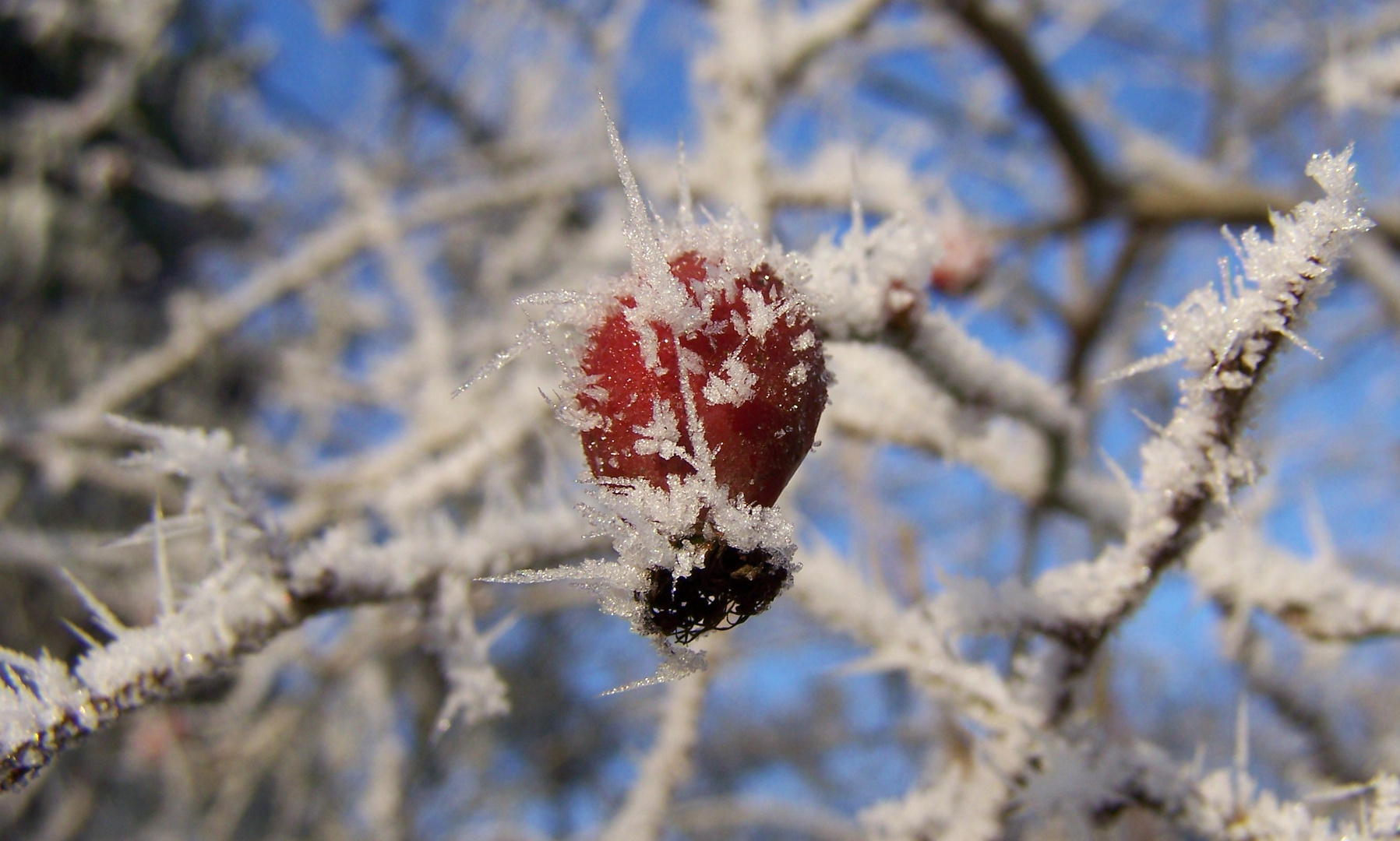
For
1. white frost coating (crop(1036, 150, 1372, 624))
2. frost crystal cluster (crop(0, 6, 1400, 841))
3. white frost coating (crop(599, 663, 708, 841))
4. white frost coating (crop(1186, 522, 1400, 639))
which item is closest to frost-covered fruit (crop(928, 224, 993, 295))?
frost crystal cluster (crop(0, 6, 1400, 841))

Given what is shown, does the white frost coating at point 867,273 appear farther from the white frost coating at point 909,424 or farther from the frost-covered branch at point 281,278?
the frost-covered branch at point 281,278

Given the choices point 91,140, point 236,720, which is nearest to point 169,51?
point 91,140

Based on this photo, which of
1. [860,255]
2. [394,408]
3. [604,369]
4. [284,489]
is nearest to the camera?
[604,369]

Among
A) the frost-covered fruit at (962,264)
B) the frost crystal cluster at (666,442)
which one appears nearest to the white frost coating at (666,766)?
the frost crystal cluster at (666,442)

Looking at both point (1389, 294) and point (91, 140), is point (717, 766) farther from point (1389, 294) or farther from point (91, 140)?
point (91, 140)

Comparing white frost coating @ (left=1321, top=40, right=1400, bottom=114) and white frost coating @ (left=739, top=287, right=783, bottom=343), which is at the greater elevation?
white frost coating @ (left=1321, top=40, right=1400, bottom=114)

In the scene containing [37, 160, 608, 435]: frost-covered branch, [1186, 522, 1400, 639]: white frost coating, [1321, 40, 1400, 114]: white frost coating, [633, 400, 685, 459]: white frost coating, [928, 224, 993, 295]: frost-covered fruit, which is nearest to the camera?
[633, 400, 685, 459]: white frost coating

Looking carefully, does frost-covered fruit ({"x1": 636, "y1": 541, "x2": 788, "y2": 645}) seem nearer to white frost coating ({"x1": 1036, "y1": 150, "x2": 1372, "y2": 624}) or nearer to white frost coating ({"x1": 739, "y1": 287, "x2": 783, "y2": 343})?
white frost coating ({"x1": 739, "y1": 287, "x2": 783, "y2": 343})

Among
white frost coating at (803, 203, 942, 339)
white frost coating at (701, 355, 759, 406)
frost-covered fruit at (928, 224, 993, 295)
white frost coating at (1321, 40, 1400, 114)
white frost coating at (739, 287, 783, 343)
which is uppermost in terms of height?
white frost coating at (1321, 40, 1400, 114)

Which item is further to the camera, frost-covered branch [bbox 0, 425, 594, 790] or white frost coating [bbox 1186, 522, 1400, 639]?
white frost coating [bbox 1186, 522, 1400, 639]
